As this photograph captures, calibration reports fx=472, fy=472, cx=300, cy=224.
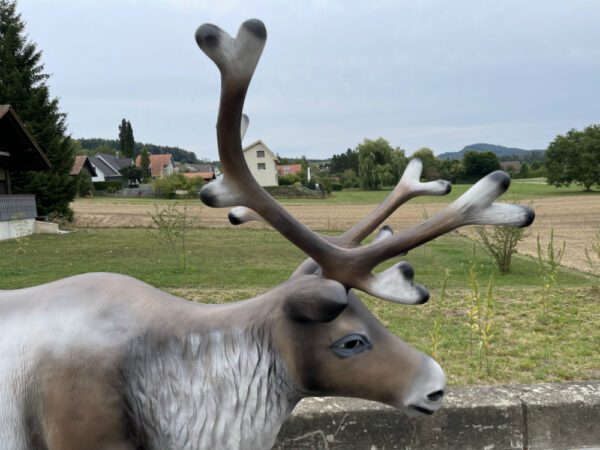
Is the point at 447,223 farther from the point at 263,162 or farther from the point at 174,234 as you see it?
the point at 263,162

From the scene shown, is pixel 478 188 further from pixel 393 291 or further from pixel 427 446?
pixel 427 446

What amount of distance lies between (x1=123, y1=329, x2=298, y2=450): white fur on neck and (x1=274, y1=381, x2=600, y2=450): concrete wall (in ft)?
4.40

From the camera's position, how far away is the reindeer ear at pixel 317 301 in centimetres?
146

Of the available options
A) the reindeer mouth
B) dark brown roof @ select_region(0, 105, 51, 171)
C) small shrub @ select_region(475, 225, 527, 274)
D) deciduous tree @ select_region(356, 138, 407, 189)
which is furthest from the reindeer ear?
deciduous tree @ select_region(356, 138, 407, 189)

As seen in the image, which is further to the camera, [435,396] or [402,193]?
[402,193]

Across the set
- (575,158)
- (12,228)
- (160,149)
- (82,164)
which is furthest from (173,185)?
(160,149)

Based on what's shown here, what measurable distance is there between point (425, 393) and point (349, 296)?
0.41m

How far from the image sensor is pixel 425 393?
5.23 ft

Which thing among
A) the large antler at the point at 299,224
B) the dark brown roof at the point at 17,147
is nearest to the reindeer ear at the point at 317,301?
the large antler at the point at 299,224

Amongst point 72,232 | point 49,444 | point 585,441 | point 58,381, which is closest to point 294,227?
point 58,381

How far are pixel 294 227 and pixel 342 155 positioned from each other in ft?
284

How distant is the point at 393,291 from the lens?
1.51 m

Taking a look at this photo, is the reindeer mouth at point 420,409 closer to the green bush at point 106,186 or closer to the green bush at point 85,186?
the green bush at point 85,186

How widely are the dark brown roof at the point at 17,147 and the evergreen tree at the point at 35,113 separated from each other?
1183 mm
